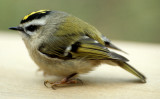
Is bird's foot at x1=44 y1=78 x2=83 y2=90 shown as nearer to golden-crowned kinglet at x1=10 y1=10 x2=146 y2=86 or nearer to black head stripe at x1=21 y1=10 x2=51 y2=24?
golden-crowned kinglet at x1=10 y1=10 x2=146 y2=86

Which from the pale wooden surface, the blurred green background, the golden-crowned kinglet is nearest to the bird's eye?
the golden-crowned kinglet

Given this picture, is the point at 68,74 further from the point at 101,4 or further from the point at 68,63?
the point at 101,4

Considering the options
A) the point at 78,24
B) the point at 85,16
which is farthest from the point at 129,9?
the point at 78,24

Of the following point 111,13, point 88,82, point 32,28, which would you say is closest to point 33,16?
point 32,28

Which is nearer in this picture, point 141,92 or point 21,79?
point 141,92

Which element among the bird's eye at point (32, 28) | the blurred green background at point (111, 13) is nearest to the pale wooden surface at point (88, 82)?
the bird's eye at point (32, 28)

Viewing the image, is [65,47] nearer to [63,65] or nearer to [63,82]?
[63,65]
